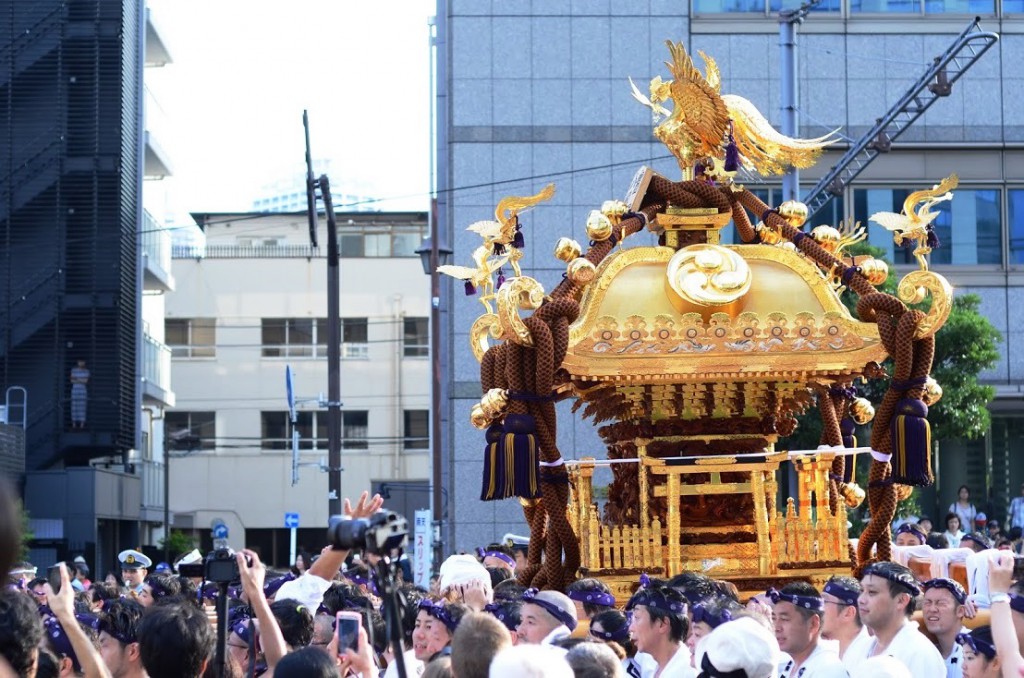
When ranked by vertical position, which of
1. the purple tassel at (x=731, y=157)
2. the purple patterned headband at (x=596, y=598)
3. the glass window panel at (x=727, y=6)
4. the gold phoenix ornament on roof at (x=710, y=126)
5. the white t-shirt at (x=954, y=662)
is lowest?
the white t-shirt at (x=954, y=662)

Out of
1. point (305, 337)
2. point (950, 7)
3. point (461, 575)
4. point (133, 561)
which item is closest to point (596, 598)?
point (461, 575)

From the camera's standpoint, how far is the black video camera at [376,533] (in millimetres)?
4680

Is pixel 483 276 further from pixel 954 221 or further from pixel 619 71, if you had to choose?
pixel 954 221

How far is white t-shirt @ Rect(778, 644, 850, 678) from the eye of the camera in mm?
6758

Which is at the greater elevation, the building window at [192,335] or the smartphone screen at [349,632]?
the building window at [192,335]

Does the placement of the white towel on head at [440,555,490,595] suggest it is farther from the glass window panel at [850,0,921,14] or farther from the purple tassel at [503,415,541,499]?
the glass window panel at [850,0,921,14]

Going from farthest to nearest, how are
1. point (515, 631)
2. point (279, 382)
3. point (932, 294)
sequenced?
point (279, 382)
point (932, 294)
point (515, 631)

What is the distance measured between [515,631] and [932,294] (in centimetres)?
463

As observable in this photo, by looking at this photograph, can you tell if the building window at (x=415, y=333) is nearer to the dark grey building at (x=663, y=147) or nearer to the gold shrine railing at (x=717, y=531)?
the dark grey building at (x=663, y=147)

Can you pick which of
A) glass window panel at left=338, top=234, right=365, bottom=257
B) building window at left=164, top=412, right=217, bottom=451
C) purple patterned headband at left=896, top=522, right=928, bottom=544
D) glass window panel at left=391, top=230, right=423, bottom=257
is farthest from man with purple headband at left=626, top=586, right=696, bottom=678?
glass window panel at left=338, top=234, right=365, bottom=257

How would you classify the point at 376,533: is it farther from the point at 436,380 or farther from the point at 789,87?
the point at 436,380

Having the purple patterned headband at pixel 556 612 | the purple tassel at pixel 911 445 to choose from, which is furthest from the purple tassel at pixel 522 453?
the purple patterned headband at pixel 556 612

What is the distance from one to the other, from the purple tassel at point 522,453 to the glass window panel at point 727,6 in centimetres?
1518

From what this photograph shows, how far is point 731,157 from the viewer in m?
12.0
